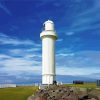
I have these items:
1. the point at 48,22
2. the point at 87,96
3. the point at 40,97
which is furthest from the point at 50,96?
the point at 48,22

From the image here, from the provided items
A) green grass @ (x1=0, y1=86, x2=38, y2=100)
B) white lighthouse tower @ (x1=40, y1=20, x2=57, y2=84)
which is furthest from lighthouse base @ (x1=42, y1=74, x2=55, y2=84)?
green grass @ (x1=0, y1=86, x2=38, y2=100)

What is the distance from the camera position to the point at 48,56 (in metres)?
67.4

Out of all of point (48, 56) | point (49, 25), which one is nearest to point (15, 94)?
point (48, 56)

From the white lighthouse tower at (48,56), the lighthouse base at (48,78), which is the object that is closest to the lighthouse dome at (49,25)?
the white lighthouse tower at (48,56)

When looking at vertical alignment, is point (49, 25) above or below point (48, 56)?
above

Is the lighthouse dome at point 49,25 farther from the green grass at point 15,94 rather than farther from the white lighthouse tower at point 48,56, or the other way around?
the green grass at point 15,94

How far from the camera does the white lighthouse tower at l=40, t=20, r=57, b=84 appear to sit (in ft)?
221

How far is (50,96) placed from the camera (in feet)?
138

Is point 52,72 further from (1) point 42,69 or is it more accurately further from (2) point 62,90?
(2) point 62,90

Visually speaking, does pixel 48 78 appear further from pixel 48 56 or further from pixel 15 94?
pixel 15 94

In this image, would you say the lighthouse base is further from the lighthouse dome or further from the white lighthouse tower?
the lighthouse dome

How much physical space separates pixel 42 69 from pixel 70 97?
28694 mm

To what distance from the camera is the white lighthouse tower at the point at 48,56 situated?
67312 millimetres

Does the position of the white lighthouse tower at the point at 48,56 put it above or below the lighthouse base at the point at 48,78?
above
